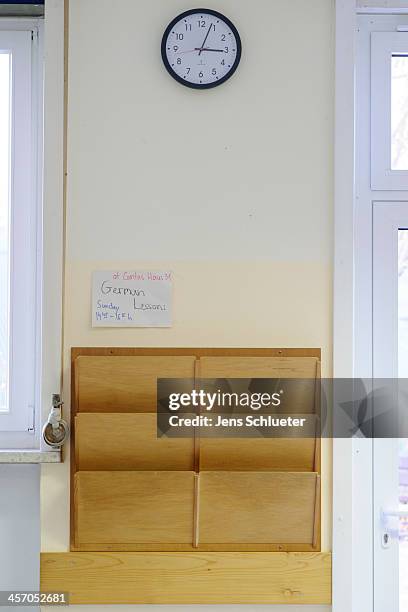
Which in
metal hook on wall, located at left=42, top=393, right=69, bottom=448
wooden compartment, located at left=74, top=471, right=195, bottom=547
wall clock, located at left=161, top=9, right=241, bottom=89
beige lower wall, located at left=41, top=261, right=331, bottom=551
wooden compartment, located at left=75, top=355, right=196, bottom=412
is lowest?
wooden compartment, located at left=74, top=471, right=195, bottom=547

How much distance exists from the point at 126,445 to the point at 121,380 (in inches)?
6.5

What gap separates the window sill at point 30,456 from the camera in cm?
173

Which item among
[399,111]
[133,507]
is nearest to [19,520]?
[133,507]

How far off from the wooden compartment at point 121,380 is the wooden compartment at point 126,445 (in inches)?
1.2

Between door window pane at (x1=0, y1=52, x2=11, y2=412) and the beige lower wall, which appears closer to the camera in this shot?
the beige lower wall

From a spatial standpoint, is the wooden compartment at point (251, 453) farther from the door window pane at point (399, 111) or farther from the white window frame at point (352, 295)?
the door window pane at point (399, 111)

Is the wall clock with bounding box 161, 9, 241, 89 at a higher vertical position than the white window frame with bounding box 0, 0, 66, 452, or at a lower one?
higher

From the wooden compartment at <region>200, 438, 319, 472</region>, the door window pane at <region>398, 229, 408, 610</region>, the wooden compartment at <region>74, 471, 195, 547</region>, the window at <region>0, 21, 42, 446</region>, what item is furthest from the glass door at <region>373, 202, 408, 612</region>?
the window at <region>0, 21, 42, 446</region>

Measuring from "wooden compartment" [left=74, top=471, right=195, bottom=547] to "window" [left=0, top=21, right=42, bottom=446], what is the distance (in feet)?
0.93

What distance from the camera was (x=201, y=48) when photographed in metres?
1.78

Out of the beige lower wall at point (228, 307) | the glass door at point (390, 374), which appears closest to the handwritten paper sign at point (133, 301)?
the beige lower wall at point (228, 307)

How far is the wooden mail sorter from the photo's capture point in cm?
171

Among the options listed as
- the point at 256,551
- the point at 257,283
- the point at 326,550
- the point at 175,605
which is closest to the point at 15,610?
the point at 175,605

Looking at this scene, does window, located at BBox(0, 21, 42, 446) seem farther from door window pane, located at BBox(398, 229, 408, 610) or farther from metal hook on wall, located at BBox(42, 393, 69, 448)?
door window pane, located at BBox(398, 229, 408, 610)
